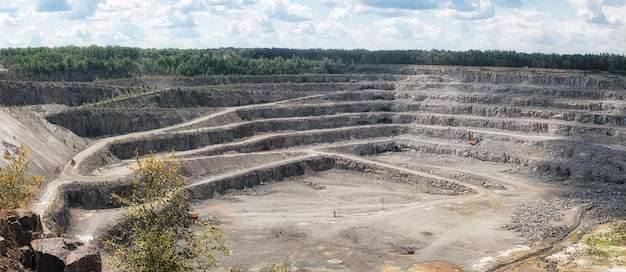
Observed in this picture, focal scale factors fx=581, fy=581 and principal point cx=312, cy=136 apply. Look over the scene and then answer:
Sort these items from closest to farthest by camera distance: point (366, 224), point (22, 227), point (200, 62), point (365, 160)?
1. point (22, 227)
2. point (366, 224)
3. point (365, 160)
4. point (200, 62)

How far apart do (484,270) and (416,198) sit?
83.1ft

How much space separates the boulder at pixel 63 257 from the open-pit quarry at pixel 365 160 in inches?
884

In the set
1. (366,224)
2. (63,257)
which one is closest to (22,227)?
(63,257)

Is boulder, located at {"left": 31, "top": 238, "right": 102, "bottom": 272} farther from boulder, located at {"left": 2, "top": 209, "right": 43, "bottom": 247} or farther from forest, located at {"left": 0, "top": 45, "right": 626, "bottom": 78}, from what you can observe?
forest, located at {"left": 0, "top": 45, "right": 626, "bottom": 78}

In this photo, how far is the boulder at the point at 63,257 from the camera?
80.0 feet

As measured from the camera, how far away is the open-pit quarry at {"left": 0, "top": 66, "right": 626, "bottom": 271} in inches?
2105

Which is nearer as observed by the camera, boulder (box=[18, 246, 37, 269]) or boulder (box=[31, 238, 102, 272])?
boulder (box=[18, 246, 37, 269])

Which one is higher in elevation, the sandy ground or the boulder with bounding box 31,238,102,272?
the boulder with bounding box 31,238,102,272

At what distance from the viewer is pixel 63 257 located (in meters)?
24.6

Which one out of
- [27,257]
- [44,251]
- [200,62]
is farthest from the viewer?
[200,62]

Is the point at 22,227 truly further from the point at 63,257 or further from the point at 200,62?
the point at 200,62

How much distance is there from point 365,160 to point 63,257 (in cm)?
6609

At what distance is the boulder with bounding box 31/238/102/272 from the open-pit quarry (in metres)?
22.5

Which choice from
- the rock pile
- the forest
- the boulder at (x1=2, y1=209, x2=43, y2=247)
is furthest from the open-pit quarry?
the rock pile
